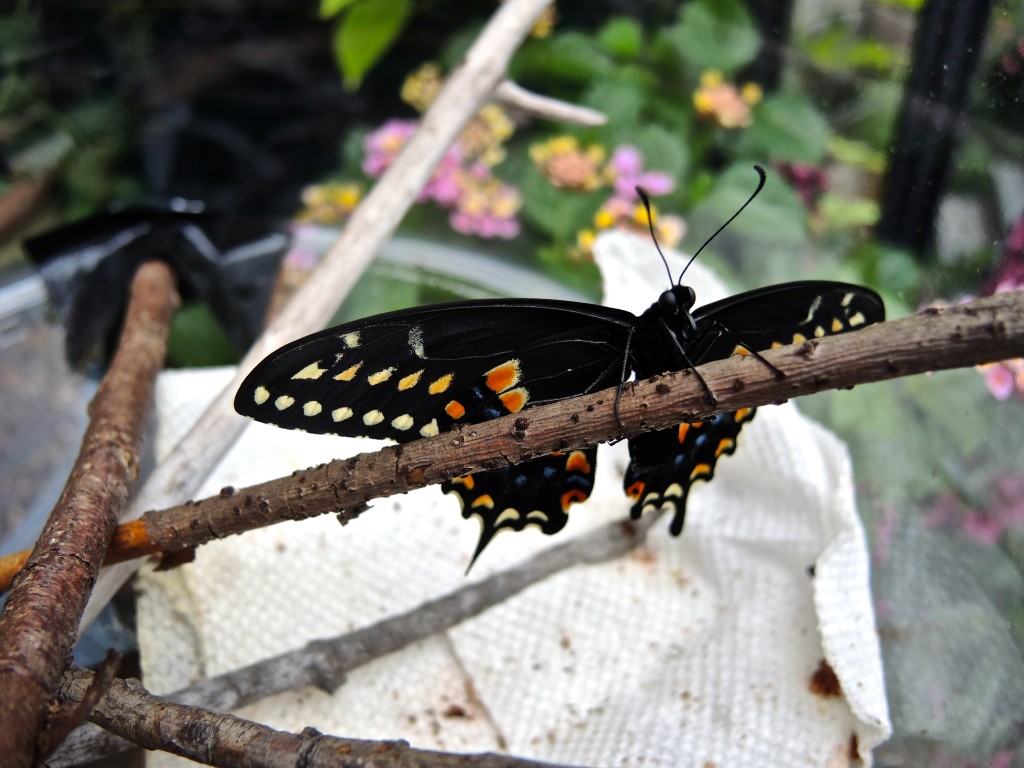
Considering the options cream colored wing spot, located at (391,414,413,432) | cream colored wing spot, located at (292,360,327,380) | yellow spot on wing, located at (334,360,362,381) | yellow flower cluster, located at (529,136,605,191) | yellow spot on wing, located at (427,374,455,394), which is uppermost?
cream colored wing spot, located at (292,360,327,380)

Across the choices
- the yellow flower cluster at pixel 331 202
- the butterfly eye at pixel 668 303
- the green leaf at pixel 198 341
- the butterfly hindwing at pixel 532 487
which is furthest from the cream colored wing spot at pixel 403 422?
the yellow flower cluster at pixel 331 202

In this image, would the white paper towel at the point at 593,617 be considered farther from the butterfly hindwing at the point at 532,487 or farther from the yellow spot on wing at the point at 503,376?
the yellow spot on wing at the point at 503,376

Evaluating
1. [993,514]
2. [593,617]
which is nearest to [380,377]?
[593,617]

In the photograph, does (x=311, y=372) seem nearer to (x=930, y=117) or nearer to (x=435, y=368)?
(x=435, y=368)

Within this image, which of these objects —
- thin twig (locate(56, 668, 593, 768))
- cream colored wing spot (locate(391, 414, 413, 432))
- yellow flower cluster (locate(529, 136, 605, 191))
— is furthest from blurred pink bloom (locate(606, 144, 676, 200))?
thin twig (locate(56, 668, 593, 768))

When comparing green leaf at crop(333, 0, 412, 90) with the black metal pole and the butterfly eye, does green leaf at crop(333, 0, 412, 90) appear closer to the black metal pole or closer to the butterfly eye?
the black metal pole

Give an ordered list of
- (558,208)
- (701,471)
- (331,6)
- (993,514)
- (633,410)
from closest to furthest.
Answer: (633,410) < (701,471) < (993,514) < (558,208) < (331,6)
